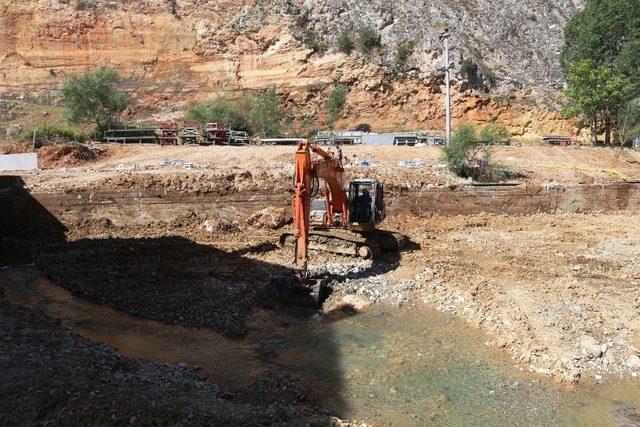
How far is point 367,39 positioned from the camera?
38.8 m

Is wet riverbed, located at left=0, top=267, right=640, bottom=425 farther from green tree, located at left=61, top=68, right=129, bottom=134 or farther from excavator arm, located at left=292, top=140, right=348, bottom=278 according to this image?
green tree, located at left=61, top=68, right=129, bottom=134

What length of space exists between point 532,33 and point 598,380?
41.0m

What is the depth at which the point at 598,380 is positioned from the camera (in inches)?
311

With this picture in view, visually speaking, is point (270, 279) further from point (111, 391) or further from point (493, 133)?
point (493, 133)

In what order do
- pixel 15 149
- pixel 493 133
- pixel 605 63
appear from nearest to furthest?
pixel 15 149
pixel 493 133
pixel 605 63

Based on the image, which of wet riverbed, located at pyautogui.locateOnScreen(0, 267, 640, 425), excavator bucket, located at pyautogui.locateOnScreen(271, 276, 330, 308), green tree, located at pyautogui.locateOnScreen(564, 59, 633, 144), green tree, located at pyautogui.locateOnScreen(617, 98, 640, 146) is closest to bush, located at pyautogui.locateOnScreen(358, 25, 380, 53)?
green tree, located at pyautogui.locateOnScreen(564, 59, 633, 144)

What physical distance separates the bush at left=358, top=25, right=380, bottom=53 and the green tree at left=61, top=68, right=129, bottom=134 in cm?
1903

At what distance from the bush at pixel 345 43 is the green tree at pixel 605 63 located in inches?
616

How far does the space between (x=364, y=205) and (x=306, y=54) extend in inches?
1140

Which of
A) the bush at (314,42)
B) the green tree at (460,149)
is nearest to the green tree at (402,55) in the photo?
the bush at (314,42)

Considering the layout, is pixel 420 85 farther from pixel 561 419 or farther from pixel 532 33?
pixel 561 419

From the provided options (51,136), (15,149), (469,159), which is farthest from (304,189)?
(51,136)

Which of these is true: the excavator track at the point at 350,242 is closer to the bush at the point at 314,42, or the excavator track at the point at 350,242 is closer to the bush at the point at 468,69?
the bush at the point at 468,69

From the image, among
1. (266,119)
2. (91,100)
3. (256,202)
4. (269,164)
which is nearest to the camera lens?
(256,202)
